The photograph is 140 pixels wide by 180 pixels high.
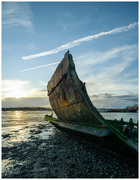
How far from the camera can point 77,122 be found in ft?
17.5

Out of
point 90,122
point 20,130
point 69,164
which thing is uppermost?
point 90,122

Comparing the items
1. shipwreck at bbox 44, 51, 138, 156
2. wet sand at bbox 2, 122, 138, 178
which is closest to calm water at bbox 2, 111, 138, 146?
wet sand at bbox 2, 122, 138, 178

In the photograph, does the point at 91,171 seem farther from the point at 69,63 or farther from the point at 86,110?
the point at 69,63

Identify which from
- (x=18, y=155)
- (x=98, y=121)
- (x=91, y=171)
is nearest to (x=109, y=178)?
(x=91, y=171)

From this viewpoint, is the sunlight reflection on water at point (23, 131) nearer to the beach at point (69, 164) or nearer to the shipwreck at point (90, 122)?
the beach at point (69, 164)

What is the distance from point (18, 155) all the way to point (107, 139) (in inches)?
136

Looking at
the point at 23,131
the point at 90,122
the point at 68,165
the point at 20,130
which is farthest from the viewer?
the point at 20,130

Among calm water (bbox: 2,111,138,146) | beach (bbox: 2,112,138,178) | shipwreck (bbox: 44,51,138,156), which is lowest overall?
calm water (bbox: 2,111,138,146)

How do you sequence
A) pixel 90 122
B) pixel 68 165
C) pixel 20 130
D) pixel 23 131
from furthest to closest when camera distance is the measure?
pixel 20 130, pixel 23 131, pixel 90 122, pixel 68 165

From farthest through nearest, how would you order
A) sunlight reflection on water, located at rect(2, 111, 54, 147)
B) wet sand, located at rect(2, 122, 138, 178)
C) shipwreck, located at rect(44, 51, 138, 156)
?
sunlight reflection on water, located at rect(2, 111, 54, 147)
shipwreck, located at rect(44, 51, 138, 156)
wet sand, located at rect(2, 122, 138, 178)

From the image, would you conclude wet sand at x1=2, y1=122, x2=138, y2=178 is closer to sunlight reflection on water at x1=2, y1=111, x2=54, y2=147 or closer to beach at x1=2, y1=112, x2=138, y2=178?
beach at x1=2, y1=112, x2=138, y2=178

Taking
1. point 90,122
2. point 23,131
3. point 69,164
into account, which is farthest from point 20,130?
point 90,122

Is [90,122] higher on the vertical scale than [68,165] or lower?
higher

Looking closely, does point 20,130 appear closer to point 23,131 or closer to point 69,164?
point 23,131
